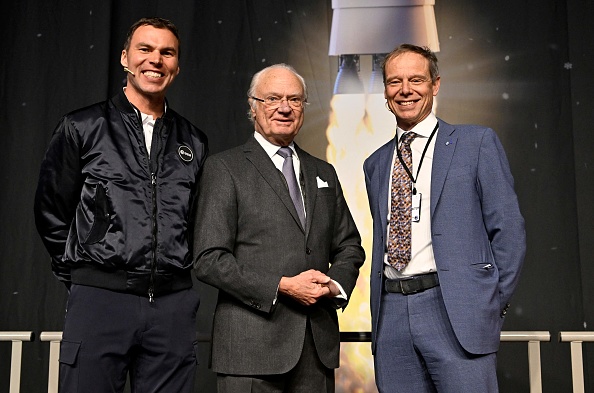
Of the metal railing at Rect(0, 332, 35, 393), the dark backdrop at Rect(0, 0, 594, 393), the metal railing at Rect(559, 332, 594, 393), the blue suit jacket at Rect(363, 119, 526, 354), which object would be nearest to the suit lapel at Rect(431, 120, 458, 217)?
the blue suit jacket at Rect(363, 119, 526, 354)

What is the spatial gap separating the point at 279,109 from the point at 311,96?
5.90ft

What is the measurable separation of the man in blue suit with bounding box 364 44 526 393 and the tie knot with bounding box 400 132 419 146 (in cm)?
4

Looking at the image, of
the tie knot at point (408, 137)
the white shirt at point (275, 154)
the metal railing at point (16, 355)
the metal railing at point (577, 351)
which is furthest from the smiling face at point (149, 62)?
the metal railing at point (577, 351)

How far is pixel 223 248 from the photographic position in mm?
2184

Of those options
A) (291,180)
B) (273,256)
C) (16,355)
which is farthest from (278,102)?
(16,355)

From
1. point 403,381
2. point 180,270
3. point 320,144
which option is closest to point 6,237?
point 320,144

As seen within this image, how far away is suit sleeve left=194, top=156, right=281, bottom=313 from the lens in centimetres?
213

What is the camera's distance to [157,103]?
7.72ft

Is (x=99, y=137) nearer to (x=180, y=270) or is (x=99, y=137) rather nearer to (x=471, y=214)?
(x=180, y=270)

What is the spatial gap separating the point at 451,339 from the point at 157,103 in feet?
3.96

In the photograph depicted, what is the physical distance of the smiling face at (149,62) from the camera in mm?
2289

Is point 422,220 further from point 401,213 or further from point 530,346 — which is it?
point 530,346

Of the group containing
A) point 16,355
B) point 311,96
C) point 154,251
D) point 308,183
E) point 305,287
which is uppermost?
point 311,96

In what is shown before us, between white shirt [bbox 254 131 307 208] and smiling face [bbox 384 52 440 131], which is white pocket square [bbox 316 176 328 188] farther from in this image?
smiling face [bbox 384 52 440 131]
